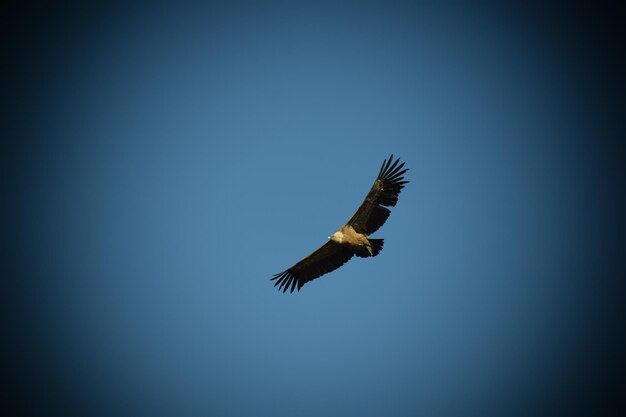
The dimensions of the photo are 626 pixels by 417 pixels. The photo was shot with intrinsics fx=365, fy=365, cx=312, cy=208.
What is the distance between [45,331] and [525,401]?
9001cm

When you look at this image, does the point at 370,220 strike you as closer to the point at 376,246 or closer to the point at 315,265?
the point at 376,246

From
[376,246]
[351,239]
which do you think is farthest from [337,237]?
[376,246]

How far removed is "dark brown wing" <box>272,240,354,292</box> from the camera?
10.8 meters

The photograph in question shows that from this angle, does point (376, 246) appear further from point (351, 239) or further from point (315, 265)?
point (315, 265)

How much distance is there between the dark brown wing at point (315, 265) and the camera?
425 inches

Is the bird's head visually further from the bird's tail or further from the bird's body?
the bird's tail

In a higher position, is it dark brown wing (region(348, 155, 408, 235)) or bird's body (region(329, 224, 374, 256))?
dark brown wing (region(348, 155, 408, 235))

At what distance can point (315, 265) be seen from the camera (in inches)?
441

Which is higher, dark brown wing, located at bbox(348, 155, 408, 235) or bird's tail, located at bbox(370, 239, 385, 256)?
dark brown wing, located at bbox(348, 155, 408, 235)

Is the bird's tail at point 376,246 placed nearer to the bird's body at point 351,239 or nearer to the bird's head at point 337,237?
the bird's body at point 351,239

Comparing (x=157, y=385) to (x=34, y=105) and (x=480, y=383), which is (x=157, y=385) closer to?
(x=480, y=383)

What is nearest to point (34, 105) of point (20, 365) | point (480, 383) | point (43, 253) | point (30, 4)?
point (30, 4)

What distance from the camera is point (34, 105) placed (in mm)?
168250

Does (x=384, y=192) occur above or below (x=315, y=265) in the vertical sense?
above
